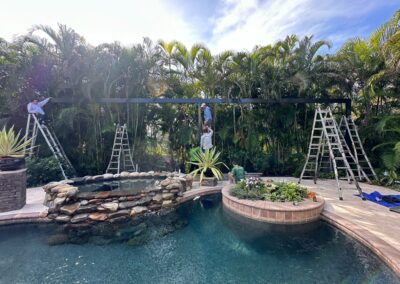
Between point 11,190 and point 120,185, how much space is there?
202 centimetres

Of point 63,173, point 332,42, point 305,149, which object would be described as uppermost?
point 332,42

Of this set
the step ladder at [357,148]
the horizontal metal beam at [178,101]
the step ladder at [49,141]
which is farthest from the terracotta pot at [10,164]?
the step ladder at [357,148]

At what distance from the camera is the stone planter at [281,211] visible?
3.51 m

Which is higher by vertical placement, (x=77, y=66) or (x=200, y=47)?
(x=200, y=47)

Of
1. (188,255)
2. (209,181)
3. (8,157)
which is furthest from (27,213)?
(209,181)

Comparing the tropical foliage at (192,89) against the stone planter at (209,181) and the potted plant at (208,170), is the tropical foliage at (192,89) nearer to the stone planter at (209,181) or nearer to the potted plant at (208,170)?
the potted plant at (208,170)

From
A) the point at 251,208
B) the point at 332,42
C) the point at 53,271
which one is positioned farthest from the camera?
the point at 332,42

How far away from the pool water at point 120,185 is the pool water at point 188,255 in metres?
1.30

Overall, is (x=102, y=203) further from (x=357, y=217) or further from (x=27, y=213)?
(x=357, y=217)

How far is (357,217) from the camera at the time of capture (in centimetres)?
343

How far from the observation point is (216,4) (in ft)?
22.2

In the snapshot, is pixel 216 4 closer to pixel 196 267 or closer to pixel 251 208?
pixel 251 208

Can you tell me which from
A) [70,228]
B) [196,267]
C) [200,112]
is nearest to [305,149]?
[200,112]

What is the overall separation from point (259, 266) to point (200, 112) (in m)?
4.93
